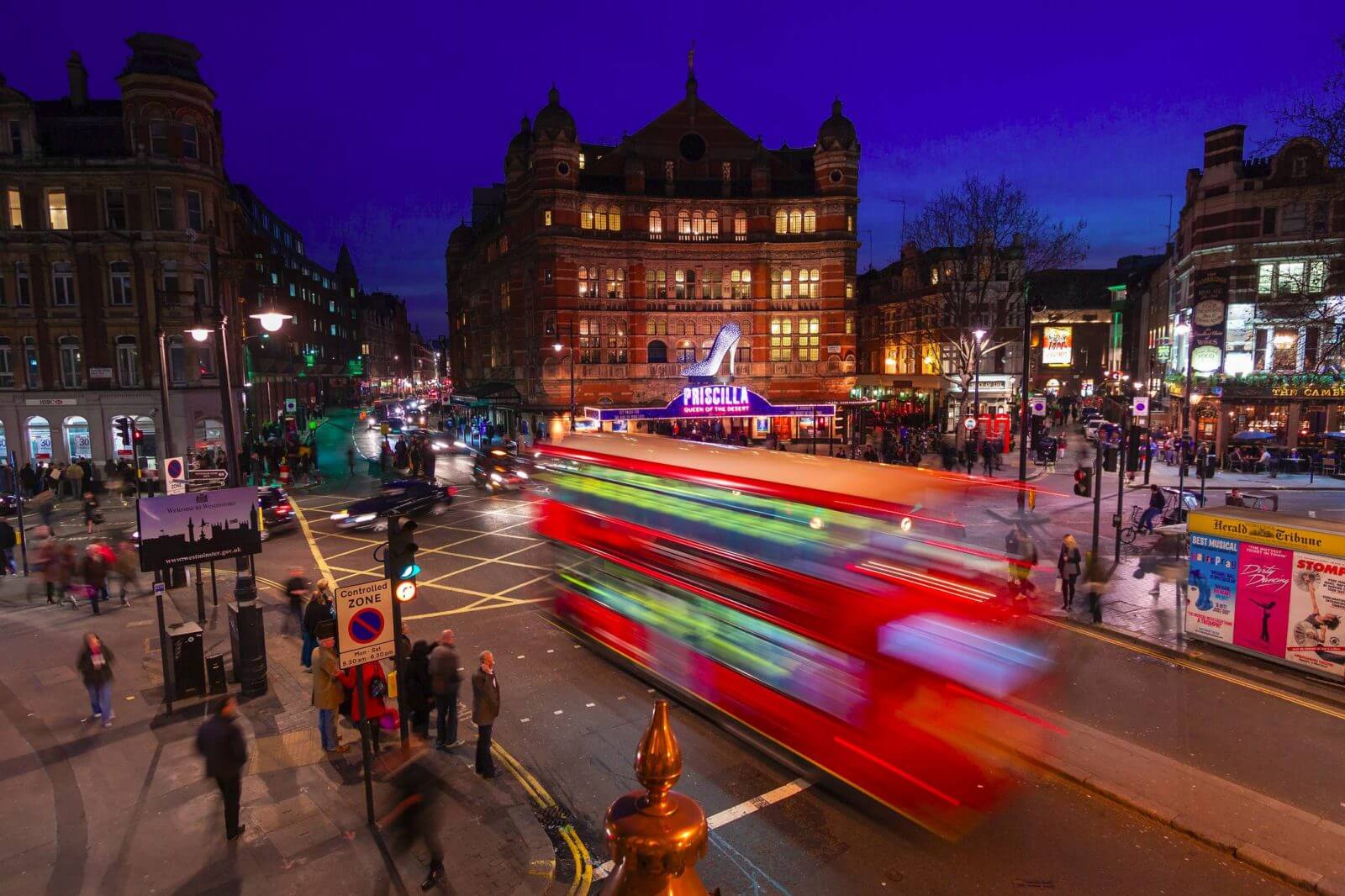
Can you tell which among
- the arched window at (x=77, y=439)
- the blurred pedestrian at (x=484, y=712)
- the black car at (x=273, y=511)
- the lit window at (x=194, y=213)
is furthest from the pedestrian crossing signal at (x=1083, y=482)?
the arched window at (x=77, y=439)

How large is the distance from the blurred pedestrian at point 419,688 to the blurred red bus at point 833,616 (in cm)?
313

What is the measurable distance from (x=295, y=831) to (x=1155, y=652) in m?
13.5

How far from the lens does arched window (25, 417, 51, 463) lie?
118 ft

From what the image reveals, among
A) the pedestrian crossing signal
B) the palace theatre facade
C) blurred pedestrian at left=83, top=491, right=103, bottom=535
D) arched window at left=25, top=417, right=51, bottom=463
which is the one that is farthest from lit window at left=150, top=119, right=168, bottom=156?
the pedestrian crossing signal

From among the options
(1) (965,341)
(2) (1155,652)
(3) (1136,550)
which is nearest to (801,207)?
(1) (965,341)

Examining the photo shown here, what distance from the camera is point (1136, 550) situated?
2008 centimetres

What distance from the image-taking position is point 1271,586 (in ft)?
39.5

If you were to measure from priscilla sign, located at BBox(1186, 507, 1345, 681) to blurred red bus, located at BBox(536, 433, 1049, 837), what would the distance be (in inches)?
183

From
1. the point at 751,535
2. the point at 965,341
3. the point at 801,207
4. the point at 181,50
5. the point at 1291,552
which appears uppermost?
the point at 181,50

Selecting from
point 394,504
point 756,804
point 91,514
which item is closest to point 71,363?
point 91,514

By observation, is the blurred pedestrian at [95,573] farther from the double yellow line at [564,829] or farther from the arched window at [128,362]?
the arched window at [128,362]

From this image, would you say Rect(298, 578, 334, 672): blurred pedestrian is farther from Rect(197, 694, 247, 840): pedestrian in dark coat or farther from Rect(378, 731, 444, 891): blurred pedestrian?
Rect(378, 731, 444, 891): blurred pedestrian

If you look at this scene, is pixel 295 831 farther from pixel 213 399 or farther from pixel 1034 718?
pixel 213 399

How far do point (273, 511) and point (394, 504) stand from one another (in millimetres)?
3699
